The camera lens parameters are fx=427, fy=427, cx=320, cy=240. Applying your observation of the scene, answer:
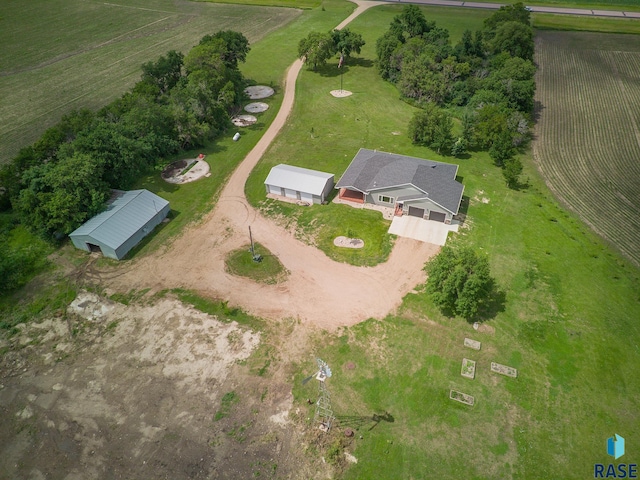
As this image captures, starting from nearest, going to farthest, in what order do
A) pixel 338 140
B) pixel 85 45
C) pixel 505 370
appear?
pixel 505 370
pixel 338 140
pixel 85 45

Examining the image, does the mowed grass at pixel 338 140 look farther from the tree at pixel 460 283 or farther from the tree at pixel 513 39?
the tree at pixel 513 39

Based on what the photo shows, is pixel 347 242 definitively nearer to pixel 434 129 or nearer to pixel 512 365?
pixel 512 365

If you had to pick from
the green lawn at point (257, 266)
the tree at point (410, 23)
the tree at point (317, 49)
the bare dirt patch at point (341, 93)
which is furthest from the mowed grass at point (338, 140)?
the tree at point (410, 23)

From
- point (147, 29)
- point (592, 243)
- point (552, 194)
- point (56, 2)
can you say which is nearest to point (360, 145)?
point (552, 194)

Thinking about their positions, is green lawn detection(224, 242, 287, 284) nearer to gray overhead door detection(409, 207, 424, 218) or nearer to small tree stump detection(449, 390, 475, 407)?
gray overhead door detection(409, 207, 424, 218)

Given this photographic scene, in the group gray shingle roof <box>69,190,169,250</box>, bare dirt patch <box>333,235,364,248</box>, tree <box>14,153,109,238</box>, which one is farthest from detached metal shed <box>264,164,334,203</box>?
tree <box>14,153,109,238</box>

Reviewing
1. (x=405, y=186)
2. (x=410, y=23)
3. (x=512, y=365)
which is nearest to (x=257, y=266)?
(x=405, y=186)
